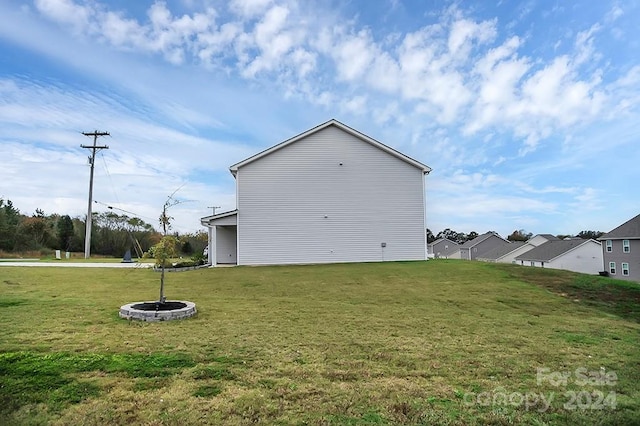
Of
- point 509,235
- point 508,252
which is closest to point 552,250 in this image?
point 508,252

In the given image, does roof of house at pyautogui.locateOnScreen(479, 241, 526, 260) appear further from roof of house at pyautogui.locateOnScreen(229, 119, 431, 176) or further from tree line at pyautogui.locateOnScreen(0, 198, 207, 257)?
tree line at pyautogui.locateOnScreen(0, 198, 207, 257)

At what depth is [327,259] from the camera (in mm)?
Result: 21438

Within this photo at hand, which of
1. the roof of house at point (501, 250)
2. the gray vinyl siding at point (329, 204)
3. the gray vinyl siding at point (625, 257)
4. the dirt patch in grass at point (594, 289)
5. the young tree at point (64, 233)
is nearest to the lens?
the dirt patch in grass at point (594, 289)

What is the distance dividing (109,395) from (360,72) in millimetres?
16581

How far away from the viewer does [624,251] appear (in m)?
36.1

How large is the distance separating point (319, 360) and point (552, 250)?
50.6 meters

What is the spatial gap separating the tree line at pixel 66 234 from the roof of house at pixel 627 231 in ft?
135

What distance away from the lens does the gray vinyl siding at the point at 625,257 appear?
34.7 metres

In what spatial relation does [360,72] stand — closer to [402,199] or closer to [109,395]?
[402,199]

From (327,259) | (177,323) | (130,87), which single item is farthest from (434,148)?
(177,323)

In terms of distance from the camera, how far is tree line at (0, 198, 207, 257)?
119 feet

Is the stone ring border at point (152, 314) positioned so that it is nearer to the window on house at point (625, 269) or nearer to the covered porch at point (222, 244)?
the covered porch at point (222, 244)

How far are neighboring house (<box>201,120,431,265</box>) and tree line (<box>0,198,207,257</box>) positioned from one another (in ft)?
49.9

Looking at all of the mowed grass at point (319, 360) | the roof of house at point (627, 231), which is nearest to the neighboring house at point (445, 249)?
the roof of house at point (627, 231)
